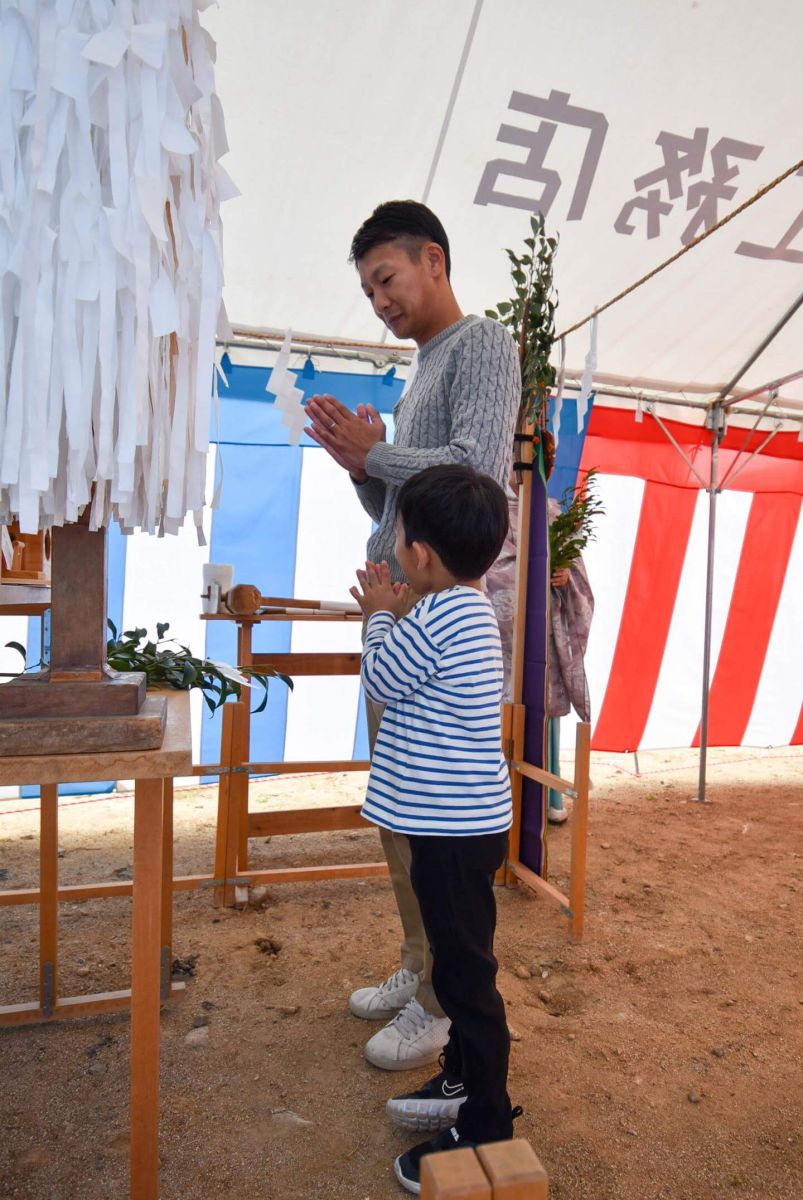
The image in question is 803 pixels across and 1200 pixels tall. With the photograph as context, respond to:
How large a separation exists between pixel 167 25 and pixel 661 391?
3612mm

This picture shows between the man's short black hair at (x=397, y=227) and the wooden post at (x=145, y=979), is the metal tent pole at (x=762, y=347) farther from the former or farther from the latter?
the wooden post at (x=145, y=979)

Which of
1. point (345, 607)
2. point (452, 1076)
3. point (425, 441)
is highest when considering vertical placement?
point (425, 441)

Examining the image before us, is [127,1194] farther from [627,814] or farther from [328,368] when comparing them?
[328,368]

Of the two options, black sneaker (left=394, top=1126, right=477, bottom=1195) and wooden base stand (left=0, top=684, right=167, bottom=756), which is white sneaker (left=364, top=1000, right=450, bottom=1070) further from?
wooden base stand (left=0, top=684, right=167, bottom=756)

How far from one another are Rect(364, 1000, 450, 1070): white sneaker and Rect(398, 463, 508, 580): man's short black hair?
2.96 ft

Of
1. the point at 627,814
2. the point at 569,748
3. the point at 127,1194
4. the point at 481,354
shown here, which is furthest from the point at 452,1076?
the point at 569,748

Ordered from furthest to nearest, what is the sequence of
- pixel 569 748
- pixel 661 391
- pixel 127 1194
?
pixel 569 748, pixel 661 391, pixel 127 1194

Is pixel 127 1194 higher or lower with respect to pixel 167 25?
lower

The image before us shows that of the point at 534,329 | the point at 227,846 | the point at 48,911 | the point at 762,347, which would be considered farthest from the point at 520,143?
the point at 48,911

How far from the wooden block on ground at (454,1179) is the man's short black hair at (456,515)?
867 mm

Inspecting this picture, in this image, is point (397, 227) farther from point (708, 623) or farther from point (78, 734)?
point (708, 623)

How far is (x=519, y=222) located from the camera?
9.81ft

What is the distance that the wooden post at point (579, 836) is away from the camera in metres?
2.12

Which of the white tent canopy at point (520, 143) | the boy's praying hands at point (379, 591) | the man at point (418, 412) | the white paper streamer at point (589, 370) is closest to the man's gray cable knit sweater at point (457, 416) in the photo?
the man at point (418, 412)
